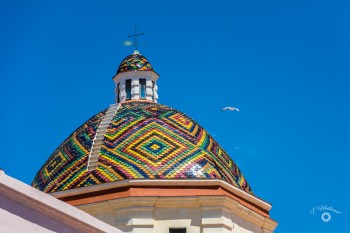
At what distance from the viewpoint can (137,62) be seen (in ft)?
59.8

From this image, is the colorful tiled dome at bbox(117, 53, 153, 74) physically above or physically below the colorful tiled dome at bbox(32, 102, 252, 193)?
above

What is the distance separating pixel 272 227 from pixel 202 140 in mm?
2118

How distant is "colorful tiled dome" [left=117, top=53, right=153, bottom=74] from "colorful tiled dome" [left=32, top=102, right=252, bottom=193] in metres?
1.69

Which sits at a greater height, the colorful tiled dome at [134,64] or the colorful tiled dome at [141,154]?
the colorful tiled dome at [134,64]

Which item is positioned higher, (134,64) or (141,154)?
(134,64)

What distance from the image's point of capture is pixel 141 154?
49.2 ft

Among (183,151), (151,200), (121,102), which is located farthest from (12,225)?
(121,102)

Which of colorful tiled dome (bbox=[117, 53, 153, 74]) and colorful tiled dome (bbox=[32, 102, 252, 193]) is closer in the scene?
colorful tiled dome (bbox=[32, 102, 252, 193])

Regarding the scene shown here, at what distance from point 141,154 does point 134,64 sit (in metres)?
3.68

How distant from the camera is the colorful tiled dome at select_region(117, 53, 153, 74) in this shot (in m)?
18.1

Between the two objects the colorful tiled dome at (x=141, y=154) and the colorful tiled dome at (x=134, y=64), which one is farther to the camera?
the colorful tiled dome at (x=134, y=64)

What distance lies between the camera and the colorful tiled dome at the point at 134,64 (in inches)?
713

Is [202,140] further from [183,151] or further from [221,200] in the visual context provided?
[221,200]

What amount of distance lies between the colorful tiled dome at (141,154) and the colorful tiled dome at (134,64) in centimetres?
169
